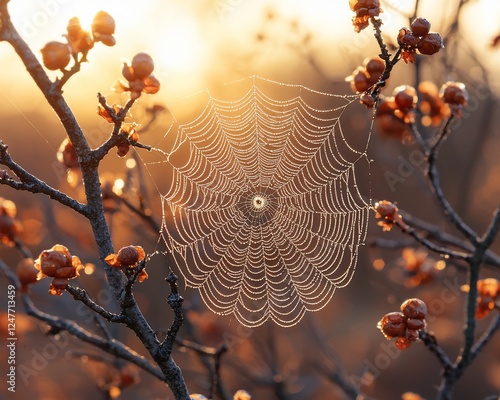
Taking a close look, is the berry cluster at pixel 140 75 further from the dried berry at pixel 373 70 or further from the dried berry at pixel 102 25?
the dried berry at pixel 373 70

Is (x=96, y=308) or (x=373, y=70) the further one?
(x=373, y=70)

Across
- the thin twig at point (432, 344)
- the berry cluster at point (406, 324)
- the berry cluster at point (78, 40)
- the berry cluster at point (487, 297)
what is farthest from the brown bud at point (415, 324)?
the berry cluster at point (78, 40)

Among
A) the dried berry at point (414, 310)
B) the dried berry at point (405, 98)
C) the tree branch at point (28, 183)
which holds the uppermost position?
the dried berry at point (405, 98)

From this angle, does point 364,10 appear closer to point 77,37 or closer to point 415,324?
point 77,37

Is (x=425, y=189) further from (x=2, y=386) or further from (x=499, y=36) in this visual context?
(x=2, y=386)

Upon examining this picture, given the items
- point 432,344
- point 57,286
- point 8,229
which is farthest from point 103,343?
point 432,344

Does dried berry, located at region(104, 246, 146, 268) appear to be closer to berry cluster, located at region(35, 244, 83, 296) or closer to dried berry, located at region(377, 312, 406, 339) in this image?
berry cluster, located at region(35, 244, 83, 296)
